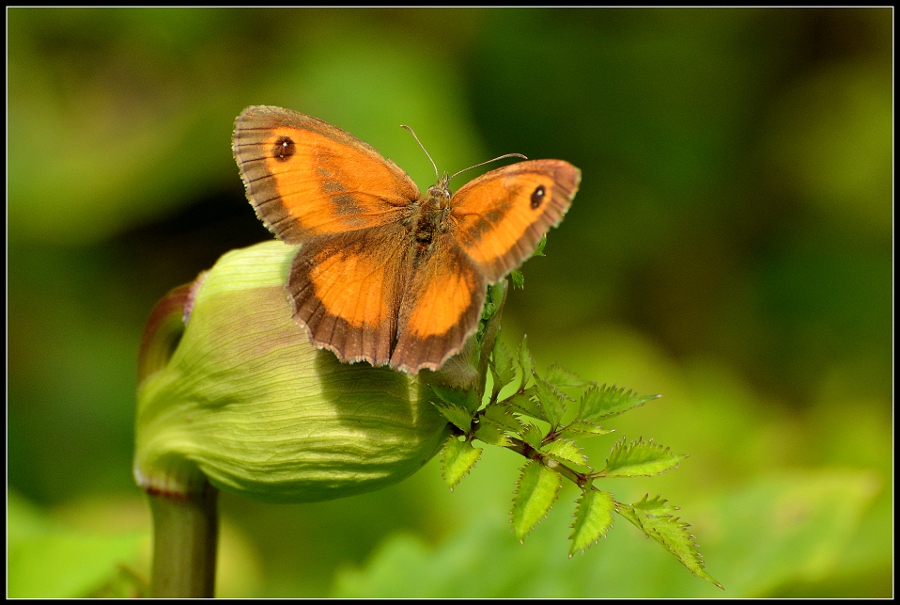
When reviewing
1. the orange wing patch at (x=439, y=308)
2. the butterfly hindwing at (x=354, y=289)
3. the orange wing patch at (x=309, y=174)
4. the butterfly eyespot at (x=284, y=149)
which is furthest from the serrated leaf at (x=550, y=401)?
the butterfly eyespot at (x=284, y=149)

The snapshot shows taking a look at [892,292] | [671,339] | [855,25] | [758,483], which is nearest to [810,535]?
[758,483]

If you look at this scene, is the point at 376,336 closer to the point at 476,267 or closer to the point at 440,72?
the point at 476,267

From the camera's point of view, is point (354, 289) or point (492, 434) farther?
point (354, 289)

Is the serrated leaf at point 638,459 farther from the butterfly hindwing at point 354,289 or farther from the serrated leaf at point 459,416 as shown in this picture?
the butterfly hindwing at point 354,289

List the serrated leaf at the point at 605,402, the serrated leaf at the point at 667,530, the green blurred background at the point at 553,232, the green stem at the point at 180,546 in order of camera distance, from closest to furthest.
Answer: the serrated leaf at the point at 667,530
the serrated leaf at the point at 605,402
the green stem at the point at 180,546
the green blurred background at the point at 553,232

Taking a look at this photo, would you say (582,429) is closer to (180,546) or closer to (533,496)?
(533,496)

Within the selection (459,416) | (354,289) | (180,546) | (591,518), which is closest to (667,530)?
(591,518)
